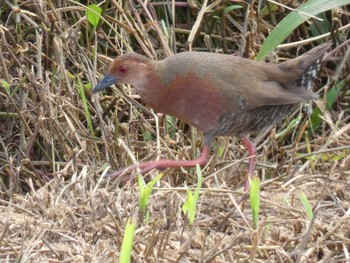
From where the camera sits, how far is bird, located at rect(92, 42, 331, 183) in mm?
3939

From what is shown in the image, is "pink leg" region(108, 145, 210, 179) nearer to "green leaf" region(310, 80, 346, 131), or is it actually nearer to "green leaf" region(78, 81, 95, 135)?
"green leaf" region(78, 81, 95, 135)

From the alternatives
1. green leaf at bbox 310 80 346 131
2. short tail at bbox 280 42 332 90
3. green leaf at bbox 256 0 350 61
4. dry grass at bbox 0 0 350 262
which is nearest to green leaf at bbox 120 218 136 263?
dry grass at bbox 0 0 350 262

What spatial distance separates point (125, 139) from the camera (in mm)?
4367

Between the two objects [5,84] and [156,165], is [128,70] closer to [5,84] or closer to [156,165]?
[156,165]

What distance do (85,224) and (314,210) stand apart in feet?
2.59

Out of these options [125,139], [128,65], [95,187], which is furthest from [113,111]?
[95,187]

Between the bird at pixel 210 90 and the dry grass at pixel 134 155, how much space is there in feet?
0.64

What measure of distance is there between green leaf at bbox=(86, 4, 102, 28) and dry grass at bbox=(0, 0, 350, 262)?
148 millimetres

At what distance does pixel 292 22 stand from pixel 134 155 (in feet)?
2.91

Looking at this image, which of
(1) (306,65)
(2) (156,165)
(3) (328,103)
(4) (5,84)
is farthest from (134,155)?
(3) (328,103)

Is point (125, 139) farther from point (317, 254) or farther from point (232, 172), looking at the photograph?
point (317, 254)

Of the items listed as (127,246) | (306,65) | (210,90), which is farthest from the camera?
(306,65)

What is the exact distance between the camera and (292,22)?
4.32m

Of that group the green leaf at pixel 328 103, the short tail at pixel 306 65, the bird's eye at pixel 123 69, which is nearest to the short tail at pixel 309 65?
the short tail at pixel 306 65
